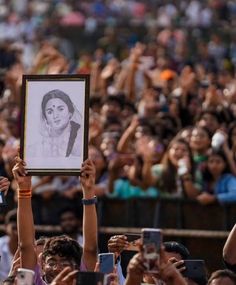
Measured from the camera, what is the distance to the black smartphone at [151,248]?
25.1 ft

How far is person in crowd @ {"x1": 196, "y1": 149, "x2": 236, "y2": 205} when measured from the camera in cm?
1397

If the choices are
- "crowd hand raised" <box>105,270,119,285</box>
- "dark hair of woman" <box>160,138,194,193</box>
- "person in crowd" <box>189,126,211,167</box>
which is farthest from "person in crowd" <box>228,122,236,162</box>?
"crowd hand raised" <box>105,270,119,285</box>

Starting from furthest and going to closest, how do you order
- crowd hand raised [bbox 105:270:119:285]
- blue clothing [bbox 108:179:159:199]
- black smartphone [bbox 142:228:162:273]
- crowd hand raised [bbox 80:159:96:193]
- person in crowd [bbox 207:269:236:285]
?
blue clothing [bbox 108:179:159:199]
crowd hand raised [bbox 80:159:96:193]
person in crowd [bbox 207:269:236:285]
crowd hand raised [bbox 105:270:119:285]
black smartphone [bbox 142:228:162:273]

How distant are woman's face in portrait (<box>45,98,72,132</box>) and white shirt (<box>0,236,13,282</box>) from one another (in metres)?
4.13

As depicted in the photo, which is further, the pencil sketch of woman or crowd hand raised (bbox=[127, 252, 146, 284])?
the pencil sketch of woman

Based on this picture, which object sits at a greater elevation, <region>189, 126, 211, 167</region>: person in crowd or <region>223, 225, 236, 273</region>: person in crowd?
<region>189, 126, 211, 167</region>: person in crowd

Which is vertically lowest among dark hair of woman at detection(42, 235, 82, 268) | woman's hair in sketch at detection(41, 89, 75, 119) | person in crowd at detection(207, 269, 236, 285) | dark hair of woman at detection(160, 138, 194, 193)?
person in crowd at detection(207, 269, 236, 285)

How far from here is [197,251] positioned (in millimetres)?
14453

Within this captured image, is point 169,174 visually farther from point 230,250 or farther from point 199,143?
point 230,250

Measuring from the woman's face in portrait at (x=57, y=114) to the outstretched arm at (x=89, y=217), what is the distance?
38 centimetres

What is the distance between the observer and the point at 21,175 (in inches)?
382

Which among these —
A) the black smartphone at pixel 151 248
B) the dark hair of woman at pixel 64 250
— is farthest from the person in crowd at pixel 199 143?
the black smartphone at pixel 151 248

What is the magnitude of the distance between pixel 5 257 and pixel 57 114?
4526mm

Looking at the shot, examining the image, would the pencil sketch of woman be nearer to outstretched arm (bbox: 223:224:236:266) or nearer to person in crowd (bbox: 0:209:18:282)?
outstretched arm (bbox: 223:224:236:266)
